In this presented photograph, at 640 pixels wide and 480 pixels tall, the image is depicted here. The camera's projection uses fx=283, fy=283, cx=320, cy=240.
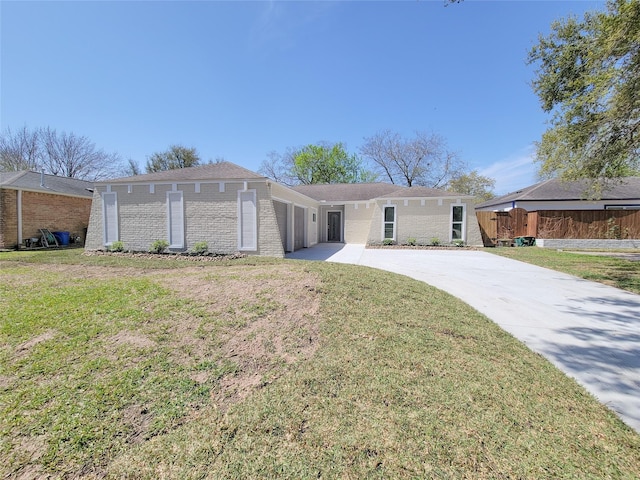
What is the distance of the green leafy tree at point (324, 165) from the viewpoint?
3344 cm

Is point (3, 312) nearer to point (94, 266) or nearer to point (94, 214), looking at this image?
point (94, 266)

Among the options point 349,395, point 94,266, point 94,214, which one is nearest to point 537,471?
point 349,395

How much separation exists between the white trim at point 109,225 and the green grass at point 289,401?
8777mm

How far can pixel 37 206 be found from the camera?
1378 cm

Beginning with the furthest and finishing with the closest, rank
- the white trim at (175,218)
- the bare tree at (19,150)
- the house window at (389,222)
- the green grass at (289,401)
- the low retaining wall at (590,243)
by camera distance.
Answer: the bare tree at (19,150), the house window at (389,222), the low retaining wall at (590,243), the white trim at (175,218), the green grass at (289,401)

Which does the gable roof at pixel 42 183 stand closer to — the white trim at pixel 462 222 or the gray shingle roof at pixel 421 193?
the gray shingle roof at pixel 421 193

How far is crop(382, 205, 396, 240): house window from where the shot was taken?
1644 cm

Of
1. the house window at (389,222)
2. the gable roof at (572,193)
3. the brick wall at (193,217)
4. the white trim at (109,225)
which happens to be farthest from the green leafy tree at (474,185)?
the white trim at (109,225)

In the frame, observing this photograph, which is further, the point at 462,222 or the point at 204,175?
the point at 462,222

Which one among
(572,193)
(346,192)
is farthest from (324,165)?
(572,193)

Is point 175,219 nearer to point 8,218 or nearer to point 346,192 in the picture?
point 8,218

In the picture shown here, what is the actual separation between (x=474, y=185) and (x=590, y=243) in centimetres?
2054

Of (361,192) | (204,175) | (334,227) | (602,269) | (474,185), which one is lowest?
(602,269)

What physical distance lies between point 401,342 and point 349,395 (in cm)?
114
